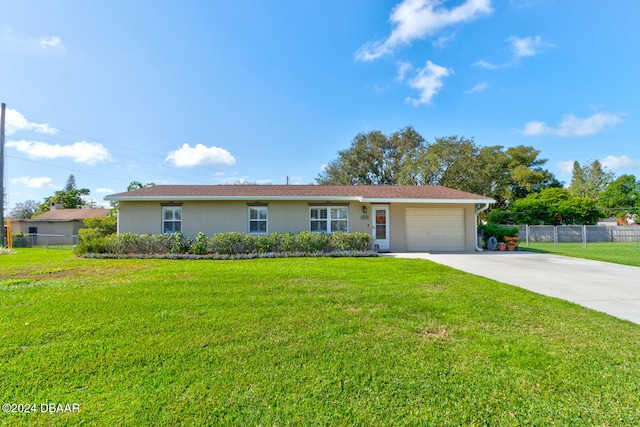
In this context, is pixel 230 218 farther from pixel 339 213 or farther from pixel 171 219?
pixel 339 213

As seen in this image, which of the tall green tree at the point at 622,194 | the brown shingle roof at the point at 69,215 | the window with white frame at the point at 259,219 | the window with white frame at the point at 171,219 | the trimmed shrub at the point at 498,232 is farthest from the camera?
the tall green tree at the point at 622,194

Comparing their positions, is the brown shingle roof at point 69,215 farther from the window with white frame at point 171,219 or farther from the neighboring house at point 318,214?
the window with white frame at point 171,219

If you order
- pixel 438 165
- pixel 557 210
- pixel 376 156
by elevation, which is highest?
pixel 376 156

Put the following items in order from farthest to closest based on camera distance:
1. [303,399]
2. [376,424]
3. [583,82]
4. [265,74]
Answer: [583,82]
[265,74]
[303,399]
[376,424]

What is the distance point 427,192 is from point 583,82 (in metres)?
12.6

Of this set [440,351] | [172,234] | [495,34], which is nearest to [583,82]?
[495,34]

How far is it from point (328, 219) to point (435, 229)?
205 inches

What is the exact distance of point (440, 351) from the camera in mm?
3191

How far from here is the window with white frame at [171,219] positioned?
43.3 feet

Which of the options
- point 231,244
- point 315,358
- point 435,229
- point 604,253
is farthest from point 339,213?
point 604,253

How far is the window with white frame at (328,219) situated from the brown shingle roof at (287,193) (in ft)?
2.23

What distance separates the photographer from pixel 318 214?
1341 centimetres

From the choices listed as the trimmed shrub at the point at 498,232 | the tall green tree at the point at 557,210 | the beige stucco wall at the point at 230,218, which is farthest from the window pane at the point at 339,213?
the tall green tree at the point at 557,210

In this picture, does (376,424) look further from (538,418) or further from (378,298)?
(378,298)
